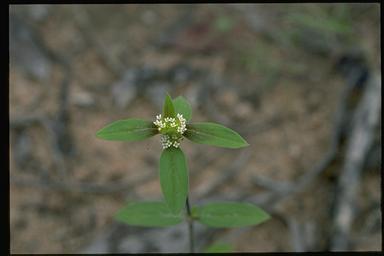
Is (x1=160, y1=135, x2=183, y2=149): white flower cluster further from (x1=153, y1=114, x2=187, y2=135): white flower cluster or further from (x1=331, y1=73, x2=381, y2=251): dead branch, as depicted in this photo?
(x1=331, y1=73, x2=381, y2=251): dead branch

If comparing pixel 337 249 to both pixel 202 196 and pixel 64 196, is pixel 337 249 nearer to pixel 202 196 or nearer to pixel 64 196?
pixel 202 196

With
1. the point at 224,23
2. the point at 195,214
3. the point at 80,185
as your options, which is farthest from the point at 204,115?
the point at 195,214

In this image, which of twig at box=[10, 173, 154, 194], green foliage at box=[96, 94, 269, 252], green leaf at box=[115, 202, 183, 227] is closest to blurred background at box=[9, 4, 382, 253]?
twig at box=[10, 173, 154, 194]

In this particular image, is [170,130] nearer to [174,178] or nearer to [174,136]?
[174,136]

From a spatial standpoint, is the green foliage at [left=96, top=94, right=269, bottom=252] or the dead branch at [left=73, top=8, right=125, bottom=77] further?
the dead branch at [left=73, top=8, right=125, bottom=77]

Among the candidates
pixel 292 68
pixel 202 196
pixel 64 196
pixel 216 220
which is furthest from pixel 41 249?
pixel 292 68

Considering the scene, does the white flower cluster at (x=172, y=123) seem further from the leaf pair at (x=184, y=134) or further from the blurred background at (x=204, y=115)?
the blurred background at (x=204, y=115)

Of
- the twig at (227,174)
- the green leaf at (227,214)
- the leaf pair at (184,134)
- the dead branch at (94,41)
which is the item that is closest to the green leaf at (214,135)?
the leaf pair at (184,134)
